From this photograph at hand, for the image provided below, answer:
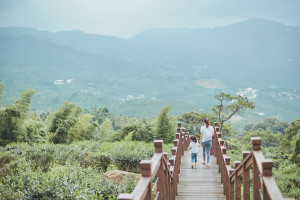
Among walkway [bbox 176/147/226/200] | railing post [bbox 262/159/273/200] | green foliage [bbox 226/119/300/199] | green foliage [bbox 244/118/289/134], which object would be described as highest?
railing post [bbox 262/159/273/200]

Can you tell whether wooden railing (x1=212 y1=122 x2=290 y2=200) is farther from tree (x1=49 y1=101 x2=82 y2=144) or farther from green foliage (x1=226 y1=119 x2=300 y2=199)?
tree (x1=49 y1=101 x2=82 y2=144)

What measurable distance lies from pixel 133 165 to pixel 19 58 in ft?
694

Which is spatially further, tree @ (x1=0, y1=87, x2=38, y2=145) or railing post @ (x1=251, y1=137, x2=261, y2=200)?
tree @ (x1=0, y1=87, x2=38, y2=145)

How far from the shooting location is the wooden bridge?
2391 millimetres

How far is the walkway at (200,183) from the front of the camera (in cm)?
551

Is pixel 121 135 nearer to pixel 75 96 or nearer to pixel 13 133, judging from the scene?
pixel 13 133

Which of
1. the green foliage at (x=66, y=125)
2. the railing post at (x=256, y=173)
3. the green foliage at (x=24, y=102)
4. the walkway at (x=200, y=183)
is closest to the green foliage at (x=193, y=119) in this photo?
the green foliage at (x=66, y=125)

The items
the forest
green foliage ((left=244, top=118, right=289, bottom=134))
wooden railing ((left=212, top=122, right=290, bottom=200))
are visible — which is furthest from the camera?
green foliage ((left=244, top=118, right=289, bottom=134))

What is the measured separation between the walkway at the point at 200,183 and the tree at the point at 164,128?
1133 centimetres

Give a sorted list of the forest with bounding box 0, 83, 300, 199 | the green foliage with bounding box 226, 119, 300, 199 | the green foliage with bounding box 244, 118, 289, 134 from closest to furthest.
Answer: the forest with bounding box 0, 83, 300, 199 → the green foliage with bounding box 226, 119, 300, 199 → the green foliage with bounding box 244, 118, 289, 134

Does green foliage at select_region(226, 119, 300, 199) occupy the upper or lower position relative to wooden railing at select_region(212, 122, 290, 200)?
lower

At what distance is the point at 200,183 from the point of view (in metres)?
6.19

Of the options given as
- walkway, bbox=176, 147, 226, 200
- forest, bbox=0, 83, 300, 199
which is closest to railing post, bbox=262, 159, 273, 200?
forest, bbox=0, 83, 300, 199

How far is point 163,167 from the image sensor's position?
12.3ft
